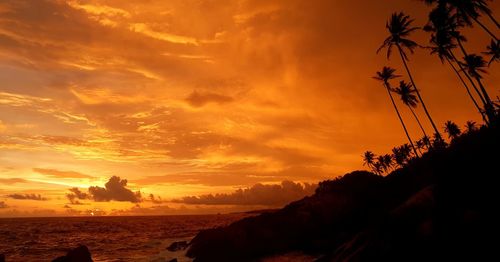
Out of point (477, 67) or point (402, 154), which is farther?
point (402, 154)

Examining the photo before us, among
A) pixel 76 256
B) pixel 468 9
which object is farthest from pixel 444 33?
pixel 76 256

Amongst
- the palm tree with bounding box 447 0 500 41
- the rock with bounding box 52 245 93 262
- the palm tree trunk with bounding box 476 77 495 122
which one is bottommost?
the rock with bounding box 52 245 93 262

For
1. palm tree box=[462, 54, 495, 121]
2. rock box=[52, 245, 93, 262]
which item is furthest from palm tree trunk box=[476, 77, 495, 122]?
rock box=[52, 245, 93, 262]

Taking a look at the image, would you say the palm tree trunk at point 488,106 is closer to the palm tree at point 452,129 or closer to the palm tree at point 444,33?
the palm tree at point 444,33

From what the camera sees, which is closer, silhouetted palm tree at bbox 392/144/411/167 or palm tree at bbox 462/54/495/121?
palm tree at bbox 462/54/495/121

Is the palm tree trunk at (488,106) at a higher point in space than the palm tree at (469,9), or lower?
lower

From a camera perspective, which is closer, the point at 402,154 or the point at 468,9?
the point at 468,9

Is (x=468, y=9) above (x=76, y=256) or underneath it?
above

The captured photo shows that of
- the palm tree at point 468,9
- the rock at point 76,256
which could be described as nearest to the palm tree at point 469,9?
the palm tree at point 468,9

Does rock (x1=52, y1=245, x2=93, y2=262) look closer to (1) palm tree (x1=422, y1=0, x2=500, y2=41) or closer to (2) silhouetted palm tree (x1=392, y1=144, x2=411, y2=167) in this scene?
(1) palm tree (x1=422, y1=0, x2=500, y2=41)

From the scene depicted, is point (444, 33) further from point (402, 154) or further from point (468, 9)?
point (402, 154)

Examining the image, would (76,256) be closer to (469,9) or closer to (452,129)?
(469,9)

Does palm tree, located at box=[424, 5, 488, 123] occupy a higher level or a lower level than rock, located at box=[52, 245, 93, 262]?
higher

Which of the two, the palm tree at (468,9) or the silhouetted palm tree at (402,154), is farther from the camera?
the silhouetted palm tree at (402,154)
